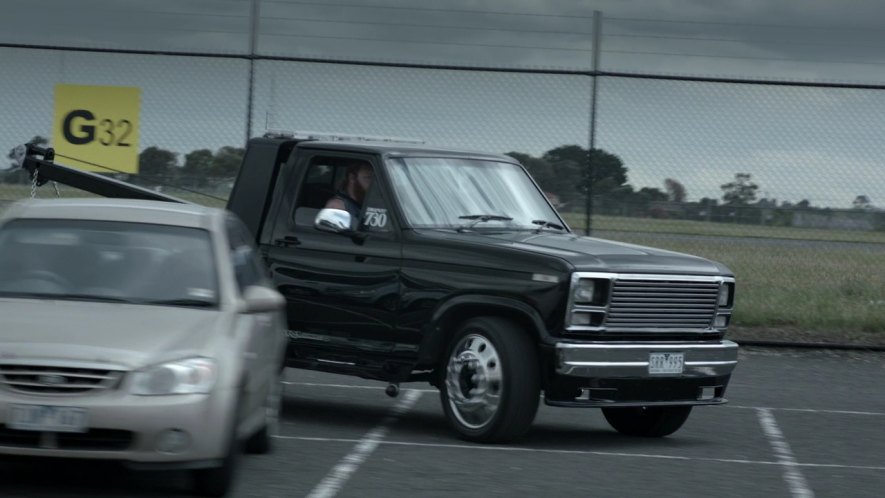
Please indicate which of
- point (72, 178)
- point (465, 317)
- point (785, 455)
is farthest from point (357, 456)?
point (72, 178)

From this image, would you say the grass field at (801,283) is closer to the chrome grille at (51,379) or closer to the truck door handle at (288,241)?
the truck door handle at (288,241)

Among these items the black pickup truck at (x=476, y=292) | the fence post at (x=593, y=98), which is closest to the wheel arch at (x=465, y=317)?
the black pickup truck at (x=476, y=292)

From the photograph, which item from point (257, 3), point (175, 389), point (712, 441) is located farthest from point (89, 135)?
point (175, 389)

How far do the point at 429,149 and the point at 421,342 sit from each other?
1.65m

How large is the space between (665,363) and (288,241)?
2766mm

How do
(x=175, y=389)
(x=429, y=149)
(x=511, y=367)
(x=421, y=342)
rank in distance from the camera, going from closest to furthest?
(x=175, y=389)
(x=511, y=367)
(x=421, y=342)
(x=429, y=149)

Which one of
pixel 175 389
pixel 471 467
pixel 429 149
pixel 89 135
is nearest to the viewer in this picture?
pixel 175 389

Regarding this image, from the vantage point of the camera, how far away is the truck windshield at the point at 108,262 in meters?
8.27

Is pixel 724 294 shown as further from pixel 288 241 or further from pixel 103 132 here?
pixel 103 132

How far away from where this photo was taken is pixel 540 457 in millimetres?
9742

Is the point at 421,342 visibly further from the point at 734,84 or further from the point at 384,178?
the point at 734,84

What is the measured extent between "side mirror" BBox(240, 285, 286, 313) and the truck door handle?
8.71 ft

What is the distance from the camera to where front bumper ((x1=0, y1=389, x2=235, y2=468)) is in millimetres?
7203

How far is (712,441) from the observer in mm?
10945
